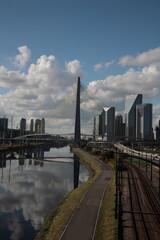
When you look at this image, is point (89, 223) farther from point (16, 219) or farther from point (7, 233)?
point (16, 219)

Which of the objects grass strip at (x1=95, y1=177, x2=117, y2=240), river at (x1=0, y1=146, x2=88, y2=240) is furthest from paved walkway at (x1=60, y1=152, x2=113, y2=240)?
river at (x1=0, y1=146, x2=88, y2=240)

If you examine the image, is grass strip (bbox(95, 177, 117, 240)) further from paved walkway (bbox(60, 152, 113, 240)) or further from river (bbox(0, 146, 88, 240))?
river (bbox(0, 146, 88, 240))

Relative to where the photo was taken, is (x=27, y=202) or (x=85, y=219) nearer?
(x=85, y=219)

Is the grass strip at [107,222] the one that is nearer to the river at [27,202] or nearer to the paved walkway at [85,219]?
the paved walkway at [85,219]

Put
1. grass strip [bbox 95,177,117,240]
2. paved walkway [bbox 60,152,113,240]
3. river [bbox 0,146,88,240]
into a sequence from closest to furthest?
paved walkway [bbox 60,152,113,240] → grass strip [bbox 95,177,117,240] → river [bbox 0,146,88,240]

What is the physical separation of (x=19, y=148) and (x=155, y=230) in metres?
138

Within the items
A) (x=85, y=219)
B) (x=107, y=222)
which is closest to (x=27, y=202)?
(x=85, y=219)

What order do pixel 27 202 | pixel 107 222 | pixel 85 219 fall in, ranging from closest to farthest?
pixel 107 222
pixel 85 219
pixel 27 202

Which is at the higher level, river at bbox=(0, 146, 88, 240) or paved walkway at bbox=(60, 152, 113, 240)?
paved walkway at bbox=(60, 152, 113, 240)

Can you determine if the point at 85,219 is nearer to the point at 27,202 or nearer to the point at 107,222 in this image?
the point at 107,222

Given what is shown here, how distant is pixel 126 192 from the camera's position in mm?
35812

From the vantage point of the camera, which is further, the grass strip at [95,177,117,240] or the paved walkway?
the grass strip at [95,177,117,240]

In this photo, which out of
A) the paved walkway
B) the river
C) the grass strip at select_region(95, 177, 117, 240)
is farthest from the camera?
the river

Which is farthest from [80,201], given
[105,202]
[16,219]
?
[16,219]
